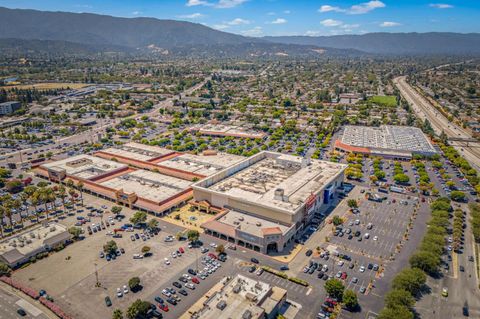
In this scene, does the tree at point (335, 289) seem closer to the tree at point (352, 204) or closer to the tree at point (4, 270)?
the tree at point (352, 204)

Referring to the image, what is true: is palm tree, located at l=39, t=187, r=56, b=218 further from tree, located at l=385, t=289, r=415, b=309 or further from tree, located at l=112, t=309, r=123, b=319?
tree, located at l=385, t=289, r=415, b=309

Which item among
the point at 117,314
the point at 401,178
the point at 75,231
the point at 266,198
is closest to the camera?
the point at 117,314

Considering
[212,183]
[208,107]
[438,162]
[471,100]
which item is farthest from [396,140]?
[471,100]

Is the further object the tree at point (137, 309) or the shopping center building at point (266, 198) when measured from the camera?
the shopping center building at point (266, 198)

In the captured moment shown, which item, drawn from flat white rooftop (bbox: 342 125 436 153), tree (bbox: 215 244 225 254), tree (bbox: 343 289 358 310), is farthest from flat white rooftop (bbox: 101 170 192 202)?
flat white rooftop (bbox: 342 125 436 153)

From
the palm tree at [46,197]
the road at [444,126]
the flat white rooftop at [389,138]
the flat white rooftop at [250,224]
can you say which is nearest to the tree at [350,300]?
the flat white rooftop at [250,224]

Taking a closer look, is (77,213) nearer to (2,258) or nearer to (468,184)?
(2,258)

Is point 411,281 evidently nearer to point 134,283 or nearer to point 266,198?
point 266,198

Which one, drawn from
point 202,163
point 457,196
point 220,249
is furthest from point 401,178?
point 220,249
